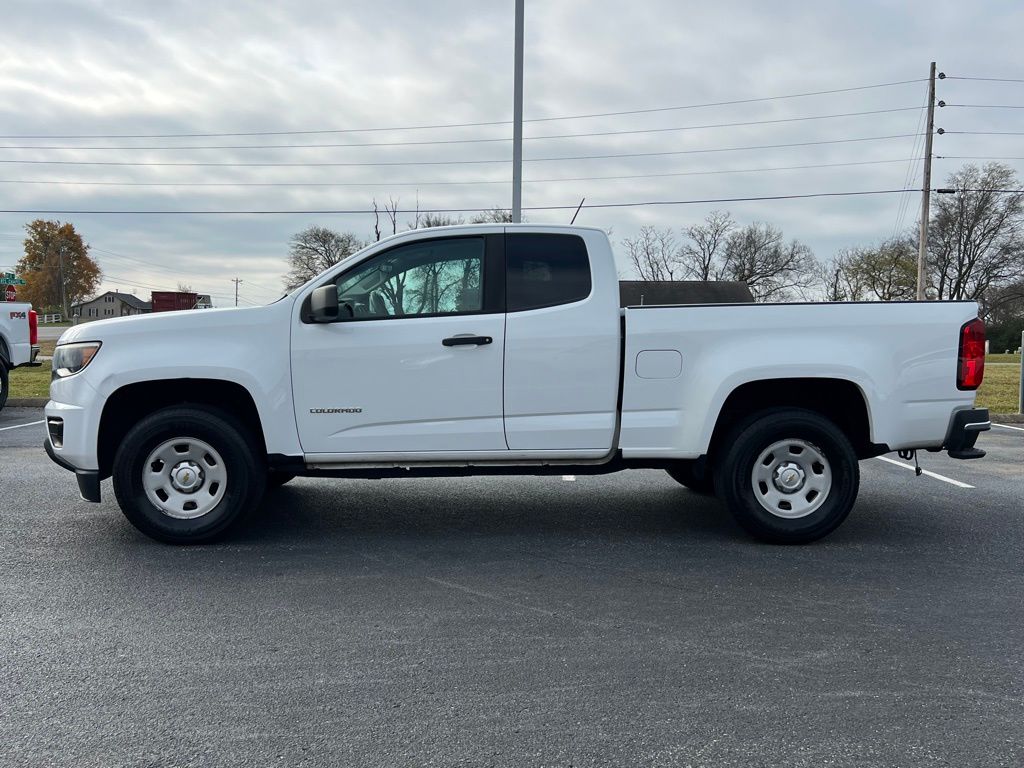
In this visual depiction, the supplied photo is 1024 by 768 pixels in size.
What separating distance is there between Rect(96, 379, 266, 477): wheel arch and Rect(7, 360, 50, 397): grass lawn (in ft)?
34.2

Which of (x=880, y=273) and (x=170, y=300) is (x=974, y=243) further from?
(x=170, y=300)

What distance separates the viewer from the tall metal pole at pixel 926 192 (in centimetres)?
3747

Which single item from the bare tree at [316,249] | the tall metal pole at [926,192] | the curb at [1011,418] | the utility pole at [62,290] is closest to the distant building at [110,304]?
the utility pole at [62,290]

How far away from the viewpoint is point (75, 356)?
536 centimetres

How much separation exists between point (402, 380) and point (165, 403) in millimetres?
1660

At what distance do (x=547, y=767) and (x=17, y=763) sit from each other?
1.72m

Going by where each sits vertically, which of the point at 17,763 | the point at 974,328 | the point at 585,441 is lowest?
the point at 17,763

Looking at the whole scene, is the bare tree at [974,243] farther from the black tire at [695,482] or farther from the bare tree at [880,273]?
the black tire at [695,482]

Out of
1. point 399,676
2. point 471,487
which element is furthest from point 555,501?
point 399,676

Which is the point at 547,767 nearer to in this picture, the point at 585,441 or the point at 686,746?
the point at 686,746

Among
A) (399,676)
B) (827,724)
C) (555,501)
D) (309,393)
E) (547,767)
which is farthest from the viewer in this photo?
(555,501)

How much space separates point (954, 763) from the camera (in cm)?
271

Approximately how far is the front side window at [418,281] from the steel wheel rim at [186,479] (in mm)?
1327

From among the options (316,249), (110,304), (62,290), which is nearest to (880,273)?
(316,249)
